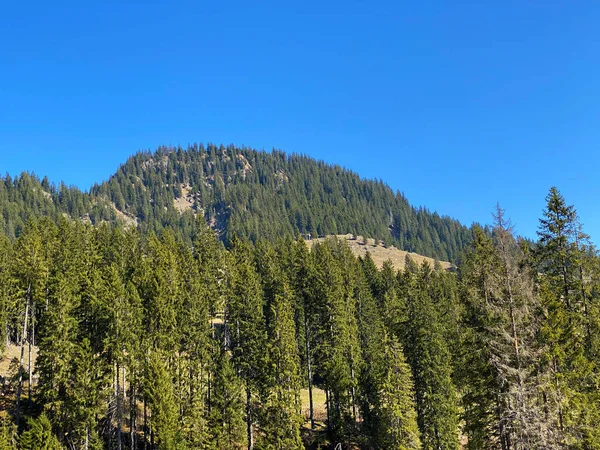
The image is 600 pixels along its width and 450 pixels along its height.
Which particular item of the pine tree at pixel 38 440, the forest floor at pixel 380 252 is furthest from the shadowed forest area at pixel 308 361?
the forest floor at pixel 380 252

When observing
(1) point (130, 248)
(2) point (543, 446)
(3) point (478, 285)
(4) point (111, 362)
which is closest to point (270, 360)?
(4) point (111, 362)

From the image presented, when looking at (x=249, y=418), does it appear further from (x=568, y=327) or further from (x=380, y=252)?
(x=380, y=252)

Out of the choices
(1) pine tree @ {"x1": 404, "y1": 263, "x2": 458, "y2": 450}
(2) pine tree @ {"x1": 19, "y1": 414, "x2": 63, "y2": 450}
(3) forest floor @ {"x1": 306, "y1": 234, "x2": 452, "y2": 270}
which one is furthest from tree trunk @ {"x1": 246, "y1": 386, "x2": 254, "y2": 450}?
(3) forest floor @ {"x1": 306, "y1": 234, "x2": 452, "y2": 270}

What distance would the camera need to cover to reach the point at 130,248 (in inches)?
2739

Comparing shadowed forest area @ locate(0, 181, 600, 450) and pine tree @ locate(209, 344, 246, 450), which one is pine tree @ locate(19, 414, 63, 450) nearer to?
shadowed forest area @ locate(0, 181, 600, 450)

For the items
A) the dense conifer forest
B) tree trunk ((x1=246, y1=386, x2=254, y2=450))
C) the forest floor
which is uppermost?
the forest floor

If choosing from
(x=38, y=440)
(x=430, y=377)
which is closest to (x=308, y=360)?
(x=430, y=377)

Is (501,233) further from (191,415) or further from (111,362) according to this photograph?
(111,362)

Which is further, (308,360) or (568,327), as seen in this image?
(308,360)

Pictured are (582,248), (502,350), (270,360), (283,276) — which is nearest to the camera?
(502,350)

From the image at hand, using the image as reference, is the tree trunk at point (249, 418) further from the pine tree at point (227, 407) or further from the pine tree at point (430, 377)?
the pine tree at point (430, 377)

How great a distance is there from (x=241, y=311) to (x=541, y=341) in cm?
2581

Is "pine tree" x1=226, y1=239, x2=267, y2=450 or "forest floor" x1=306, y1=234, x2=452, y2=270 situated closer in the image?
"pine tree" x1=226, y1=239, x2=267, y2=450

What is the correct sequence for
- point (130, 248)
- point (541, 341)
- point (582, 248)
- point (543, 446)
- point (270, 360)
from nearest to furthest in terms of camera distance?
point (543, 446), point (541, 341), point (582, 248), point (270, 360), point (130, 248)
